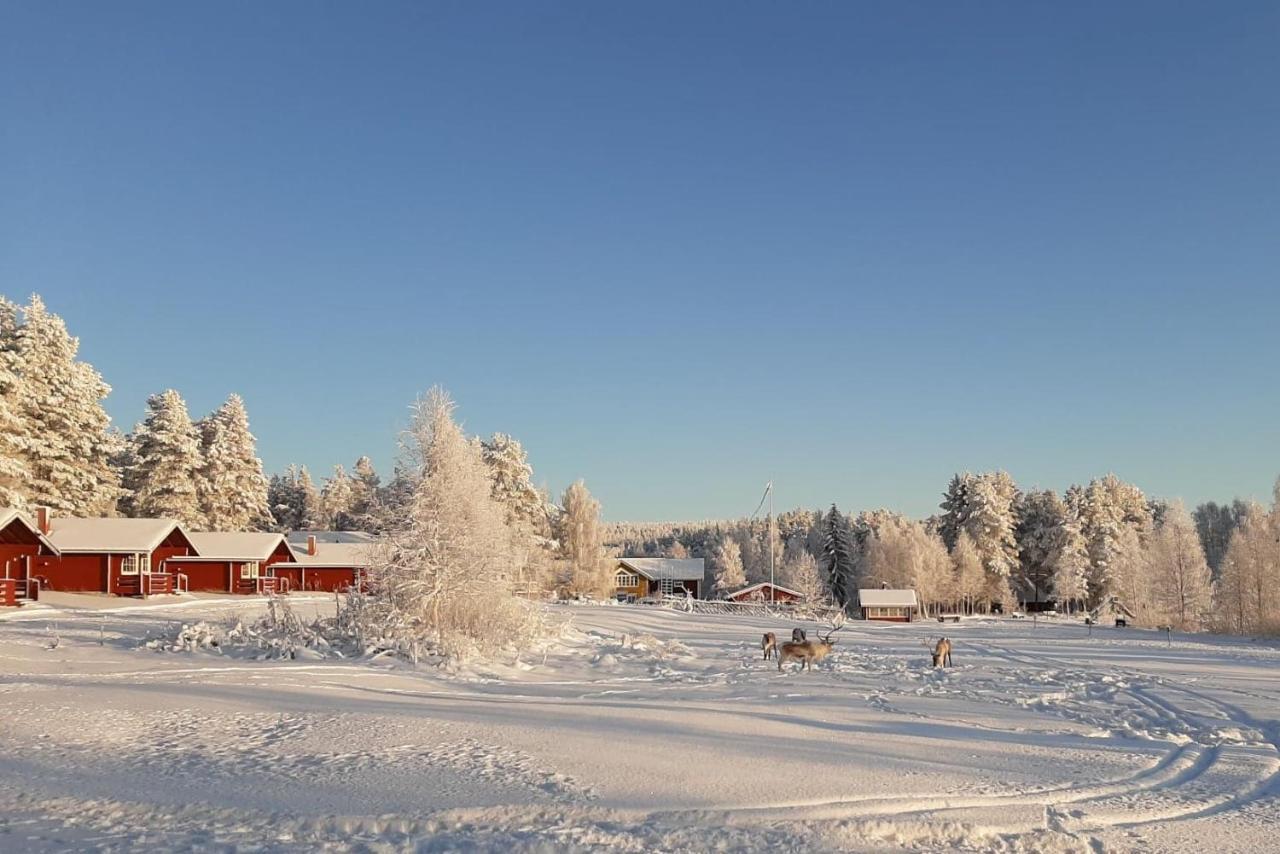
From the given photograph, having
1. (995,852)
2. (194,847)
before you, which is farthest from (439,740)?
(995,852)

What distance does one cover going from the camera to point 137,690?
1686 cm

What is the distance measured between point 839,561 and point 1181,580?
40.7m

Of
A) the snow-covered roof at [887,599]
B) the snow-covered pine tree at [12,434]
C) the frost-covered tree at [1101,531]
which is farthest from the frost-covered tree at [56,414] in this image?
the frost-covered tree at [1101,531]

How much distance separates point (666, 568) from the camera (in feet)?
301

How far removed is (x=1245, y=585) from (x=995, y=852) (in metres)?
55.3

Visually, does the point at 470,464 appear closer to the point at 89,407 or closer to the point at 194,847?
the point at 194,847

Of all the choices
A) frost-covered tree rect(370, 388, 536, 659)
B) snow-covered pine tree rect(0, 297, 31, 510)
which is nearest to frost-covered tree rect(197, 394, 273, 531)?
snow-covered pine tree rect(0, 297, 31, 510)

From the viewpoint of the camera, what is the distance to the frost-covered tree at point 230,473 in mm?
65875

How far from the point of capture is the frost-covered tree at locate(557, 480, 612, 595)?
7362 centimetres

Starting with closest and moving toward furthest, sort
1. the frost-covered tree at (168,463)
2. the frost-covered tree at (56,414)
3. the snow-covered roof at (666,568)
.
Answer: the frost-covered tree at (56,414) < the frost-covered tree at (168,463) < the snow-covered roof at (666,568)

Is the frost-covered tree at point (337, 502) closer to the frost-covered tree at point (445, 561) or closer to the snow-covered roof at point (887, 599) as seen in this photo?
the snow-covered roof at point (887, 599)

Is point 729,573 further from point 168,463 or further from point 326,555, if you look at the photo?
point 168,463

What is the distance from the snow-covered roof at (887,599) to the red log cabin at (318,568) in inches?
1530

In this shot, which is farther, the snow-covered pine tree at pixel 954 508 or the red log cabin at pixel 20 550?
the snow-covered pine tree at pixel 954 508
